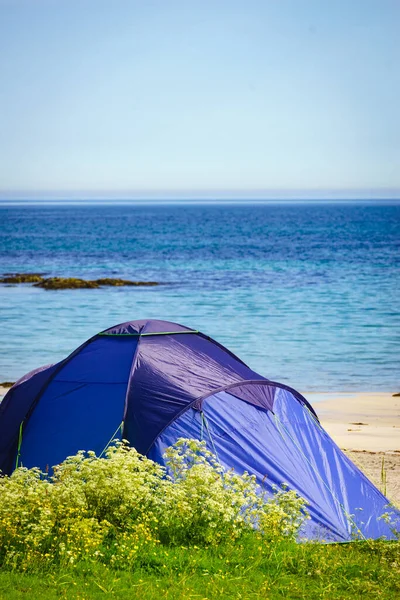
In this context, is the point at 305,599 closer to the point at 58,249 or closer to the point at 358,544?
the point at 358,544

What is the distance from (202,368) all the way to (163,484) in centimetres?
225

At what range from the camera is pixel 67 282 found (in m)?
39.0

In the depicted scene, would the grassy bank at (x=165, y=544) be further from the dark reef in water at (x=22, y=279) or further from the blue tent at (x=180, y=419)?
the dark reef in water at (x=22, y=279)

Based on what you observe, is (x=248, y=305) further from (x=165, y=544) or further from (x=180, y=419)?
(x=165, y=544)

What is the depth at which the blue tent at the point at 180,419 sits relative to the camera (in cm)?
847

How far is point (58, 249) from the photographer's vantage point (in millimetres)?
64625

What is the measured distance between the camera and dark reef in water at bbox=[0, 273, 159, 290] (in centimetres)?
3862

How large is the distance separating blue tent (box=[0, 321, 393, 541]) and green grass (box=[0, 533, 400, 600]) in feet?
3.61

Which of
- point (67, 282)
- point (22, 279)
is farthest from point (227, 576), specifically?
point (22, 279)

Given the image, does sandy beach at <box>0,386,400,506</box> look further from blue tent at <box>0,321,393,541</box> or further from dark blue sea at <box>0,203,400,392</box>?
blue tent at <box>0,321,393,541</box>

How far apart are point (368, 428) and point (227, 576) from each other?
29.3 feet

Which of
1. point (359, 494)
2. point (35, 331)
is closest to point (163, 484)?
point (359, 494)

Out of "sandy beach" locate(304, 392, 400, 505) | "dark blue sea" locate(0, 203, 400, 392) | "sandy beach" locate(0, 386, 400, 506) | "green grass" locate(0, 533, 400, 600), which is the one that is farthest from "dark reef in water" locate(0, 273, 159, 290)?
"green grass" locate(0, 533, 400, 600)

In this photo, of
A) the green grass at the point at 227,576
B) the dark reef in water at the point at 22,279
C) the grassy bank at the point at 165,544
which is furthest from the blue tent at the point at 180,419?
the dark reef in water at the point at 22,279
